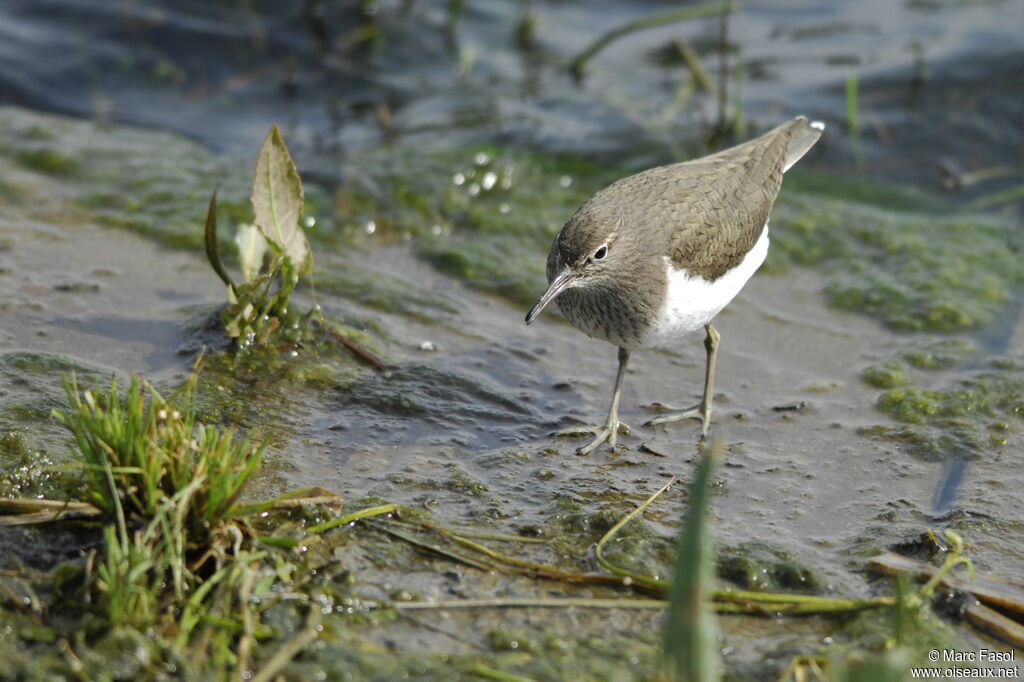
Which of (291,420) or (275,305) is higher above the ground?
(275,305)

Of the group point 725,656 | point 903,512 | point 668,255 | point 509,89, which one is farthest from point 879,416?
point 509,89

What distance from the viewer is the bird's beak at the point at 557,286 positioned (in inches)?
191

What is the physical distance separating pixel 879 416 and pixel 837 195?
333 cm

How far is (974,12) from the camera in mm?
10516

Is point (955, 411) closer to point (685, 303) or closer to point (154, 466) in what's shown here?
point (685, 303)

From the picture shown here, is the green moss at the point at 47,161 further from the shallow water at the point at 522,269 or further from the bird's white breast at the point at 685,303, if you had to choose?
the bird's white breast at the point at 685,303

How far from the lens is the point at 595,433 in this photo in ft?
17.4

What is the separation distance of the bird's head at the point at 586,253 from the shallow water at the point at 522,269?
0.81m

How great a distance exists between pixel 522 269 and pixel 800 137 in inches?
77.0

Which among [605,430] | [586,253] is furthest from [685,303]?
[605,430]

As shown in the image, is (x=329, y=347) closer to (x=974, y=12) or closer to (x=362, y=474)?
(x=362, y=474)

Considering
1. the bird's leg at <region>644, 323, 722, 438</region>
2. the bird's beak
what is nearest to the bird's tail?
→ the bird's leg at <region>644, 323, 722, 438</region>

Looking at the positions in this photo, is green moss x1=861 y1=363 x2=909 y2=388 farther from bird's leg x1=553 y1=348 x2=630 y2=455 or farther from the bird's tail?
bird's leg x1=553 y1=348 x2=630 y2=455

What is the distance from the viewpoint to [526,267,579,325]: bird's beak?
4855 millimetres
